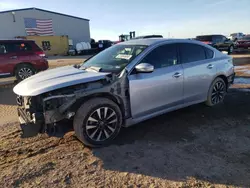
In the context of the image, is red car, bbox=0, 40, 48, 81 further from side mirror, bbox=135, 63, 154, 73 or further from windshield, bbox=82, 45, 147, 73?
side mirror, bbox=135, 63, 154, 73

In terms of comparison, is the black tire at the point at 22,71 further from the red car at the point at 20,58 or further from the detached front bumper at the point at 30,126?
the detached front bumper at the point at 30,126

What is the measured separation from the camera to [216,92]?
5109 millimetres

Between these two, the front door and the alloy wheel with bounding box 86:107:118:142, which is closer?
the alloy wheel with bounding box 86:107:118:142

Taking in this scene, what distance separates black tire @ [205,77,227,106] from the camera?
4.96 metres

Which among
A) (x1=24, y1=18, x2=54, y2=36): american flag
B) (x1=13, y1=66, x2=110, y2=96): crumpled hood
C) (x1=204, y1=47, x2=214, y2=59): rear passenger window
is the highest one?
(x1=24, y1=18, x2=54, y2=36): american flag

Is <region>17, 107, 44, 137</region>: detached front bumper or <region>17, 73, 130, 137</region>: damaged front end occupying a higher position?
<region>17, 73, 130, 137</region>: damaged front end

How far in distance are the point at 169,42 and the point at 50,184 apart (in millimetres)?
3230

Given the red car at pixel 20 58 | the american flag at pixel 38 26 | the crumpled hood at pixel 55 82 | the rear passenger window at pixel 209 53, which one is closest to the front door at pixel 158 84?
the crumpled hood at pixel 55 82

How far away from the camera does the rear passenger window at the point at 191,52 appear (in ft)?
14.5

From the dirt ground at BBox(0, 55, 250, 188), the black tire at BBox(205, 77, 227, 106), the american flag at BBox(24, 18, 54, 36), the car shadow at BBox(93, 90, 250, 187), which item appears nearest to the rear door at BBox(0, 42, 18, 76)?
the dirt ground at BBox(0, 55, 250, 188)

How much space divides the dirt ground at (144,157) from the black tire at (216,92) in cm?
61

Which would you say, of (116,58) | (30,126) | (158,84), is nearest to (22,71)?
(116,58)

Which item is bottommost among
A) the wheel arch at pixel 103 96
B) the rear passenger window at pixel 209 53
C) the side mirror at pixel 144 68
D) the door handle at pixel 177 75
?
the wheel arch at pixel 103 96

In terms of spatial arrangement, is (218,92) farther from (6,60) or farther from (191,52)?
(6,60)
